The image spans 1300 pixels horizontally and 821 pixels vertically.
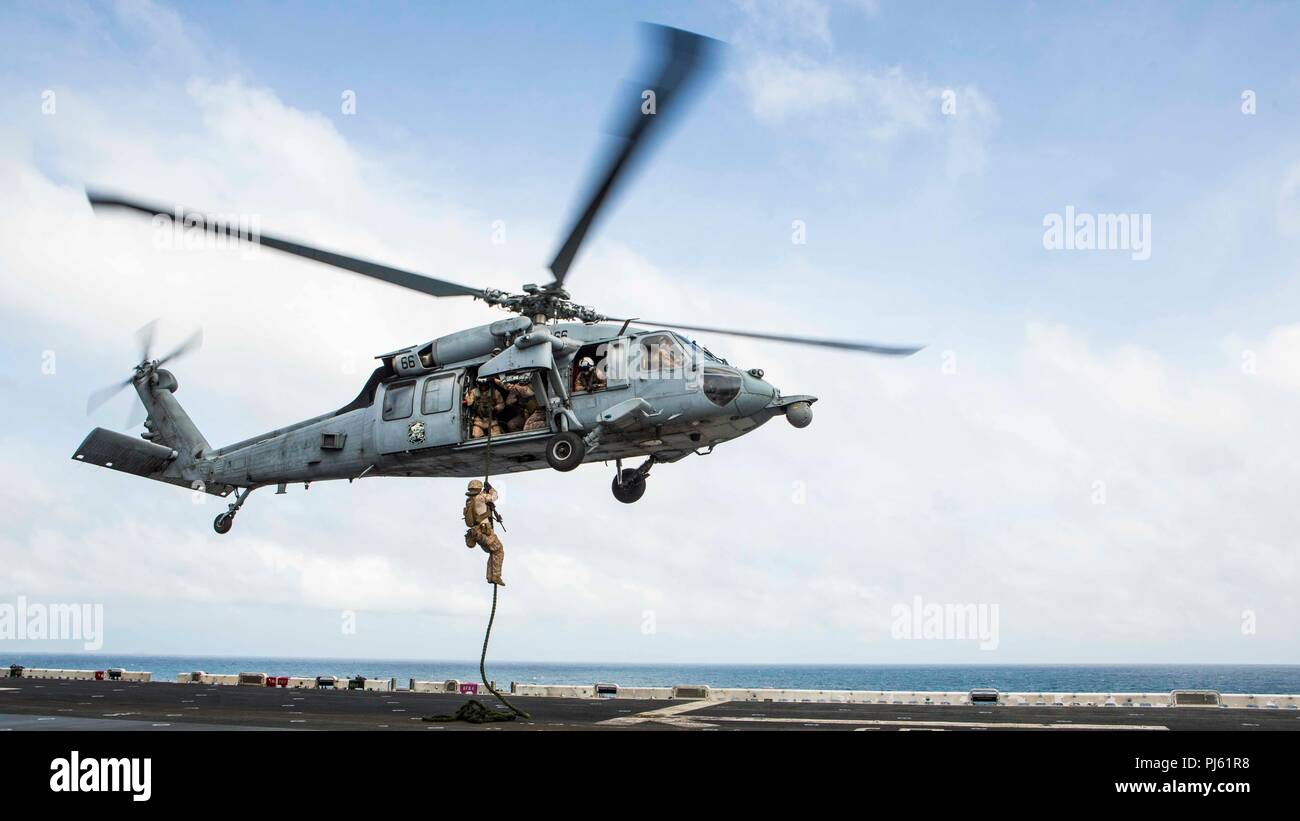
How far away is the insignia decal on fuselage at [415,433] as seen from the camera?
77.4 feet

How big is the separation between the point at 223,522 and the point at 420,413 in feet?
22.8

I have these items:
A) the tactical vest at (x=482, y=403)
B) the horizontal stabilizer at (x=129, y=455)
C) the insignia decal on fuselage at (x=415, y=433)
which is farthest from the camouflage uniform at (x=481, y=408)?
the horizontal stabilizer at (x=129, y=455)

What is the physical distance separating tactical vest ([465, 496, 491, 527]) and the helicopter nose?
23.7 ft

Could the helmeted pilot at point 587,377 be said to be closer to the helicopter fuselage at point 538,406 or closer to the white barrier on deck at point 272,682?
the helicopter fuselage at point 538,406

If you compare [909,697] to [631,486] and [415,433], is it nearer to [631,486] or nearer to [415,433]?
[631,486]

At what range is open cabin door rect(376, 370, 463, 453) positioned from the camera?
76.3ft

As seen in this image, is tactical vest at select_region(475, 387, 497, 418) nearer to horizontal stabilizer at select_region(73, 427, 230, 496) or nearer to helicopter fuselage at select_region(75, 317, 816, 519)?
helicopter fuselage at select_region(75, 317, 816, 519)

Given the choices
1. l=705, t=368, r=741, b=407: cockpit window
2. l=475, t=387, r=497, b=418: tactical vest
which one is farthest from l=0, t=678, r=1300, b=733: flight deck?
l=475, t=387, r=497, b=418: tactical vest

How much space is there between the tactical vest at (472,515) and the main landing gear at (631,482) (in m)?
8.08

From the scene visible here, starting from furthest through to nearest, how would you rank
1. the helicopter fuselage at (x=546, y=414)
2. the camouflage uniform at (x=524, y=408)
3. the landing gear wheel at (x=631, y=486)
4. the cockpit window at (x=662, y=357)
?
1. the landing gear wheel at (x=631, y=486)
2. the camouflage uniform at (x=524, y=408)
3. the cockpit window at (x=662, y=357)
4. the helicopter fuselage at (x=546, y=414)

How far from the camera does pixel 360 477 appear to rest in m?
25.1

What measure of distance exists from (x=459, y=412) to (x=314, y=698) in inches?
387
